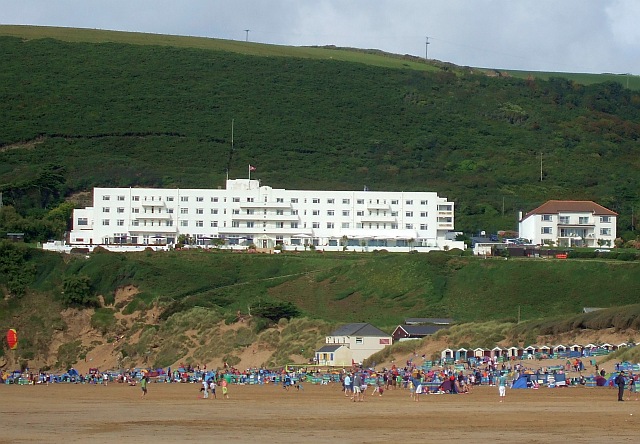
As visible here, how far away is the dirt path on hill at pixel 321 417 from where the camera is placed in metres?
32.3

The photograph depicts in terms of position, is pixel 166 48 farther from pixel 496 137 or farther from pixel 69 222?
pixel 69 222

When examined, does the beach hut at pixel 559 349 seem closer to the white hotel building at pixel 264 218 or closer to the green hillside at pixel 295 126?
the white hotel building at pixel 264 218

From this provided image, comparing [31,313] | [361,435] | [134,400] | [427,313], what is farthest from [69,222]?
[361,435]

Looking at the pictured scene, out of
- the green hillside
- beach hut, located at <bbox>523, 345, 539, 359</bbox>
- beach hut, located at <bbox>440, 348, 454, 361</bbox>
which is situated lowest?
beach hut, located at <bbox>440, 348, 454, 361</bbox>

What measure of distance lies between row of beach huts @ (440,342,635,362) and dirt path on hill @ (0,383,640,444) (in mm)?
10144

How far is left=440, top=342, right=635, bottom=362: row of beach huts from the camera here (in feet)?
200

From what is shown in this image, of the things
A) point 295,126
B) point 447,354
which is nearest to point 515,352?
point 447,354

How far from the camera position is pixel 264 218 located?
11319cm

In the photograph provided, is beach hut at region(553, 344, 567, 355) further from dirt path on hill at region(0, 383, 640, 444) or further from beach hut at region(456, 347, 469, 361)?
dirt path on hill at region(0, 383, 640, 444)

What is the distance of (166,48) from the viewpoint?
193m

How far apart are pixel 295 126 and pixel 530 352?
109485 mm

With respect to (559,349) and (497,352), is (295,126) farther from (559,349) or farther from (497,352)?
(559,349)

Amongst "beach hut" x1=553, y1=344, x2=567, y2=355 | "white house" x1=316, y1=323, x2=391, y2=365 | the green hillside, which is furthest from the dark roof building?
the green hillside

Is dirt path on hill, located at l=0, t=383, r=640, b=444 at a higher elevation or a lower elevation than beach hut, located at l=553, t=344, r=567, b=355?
lower
